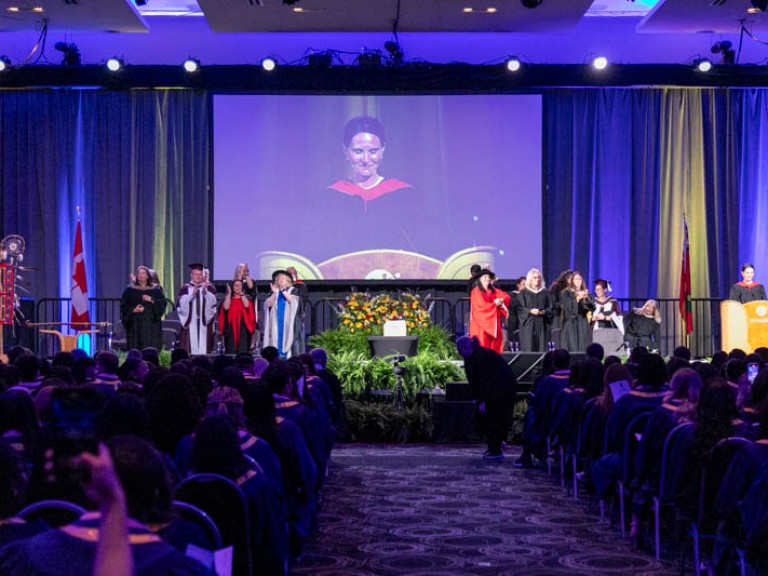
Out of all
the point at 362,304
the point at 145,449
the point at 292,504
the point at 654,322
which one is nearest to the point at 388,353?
the point at 362,304

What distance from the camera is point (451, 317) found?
1766 cm

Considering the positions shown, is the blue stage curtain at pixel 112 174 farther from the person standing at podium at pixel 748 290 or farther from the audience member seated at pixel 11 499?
the audience member seated at pixel 11 499

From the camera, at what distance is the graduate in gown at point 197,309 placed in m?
15.8

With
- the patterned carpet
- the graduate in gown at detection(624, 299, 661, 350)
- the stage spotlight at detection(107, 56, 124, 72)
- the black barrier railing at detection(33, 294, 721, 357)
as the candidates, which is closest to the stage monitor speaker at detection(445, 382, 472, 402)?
the patterned carpet

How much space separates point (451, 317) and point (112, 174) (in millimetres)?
6269

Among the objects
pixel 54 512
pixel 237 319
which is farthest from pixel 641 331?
pixel 54 512

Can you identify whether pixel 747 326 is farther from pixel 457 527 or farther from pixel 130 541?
pixel 130 541

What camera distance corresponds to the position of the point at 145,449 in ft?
7.98

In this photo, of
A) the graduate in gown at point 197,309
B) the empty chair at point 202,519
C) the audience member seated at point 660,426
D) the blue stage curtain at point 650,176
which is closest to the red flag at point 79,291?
the graduate in gown at point 197,309

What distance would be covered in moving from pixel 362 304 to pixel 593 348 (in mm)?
5597

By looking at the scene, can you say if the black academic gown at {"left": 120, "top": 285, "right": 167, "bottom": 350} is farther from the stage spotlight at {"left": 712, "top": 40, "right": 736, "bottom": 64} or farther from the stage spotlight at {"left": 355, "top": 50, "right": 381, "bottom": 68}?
the stage spotlight at {"left": 712, "top": 40, "right": 736, "bottom": 64}

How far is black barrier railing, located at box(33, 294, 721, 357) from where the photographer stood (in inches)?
→ 706

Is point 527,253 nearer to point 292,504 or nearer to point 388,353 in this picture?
point 388,353

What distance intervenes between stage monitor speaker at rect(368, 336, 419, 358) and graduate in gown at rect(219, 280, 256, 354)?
8.51 feet
